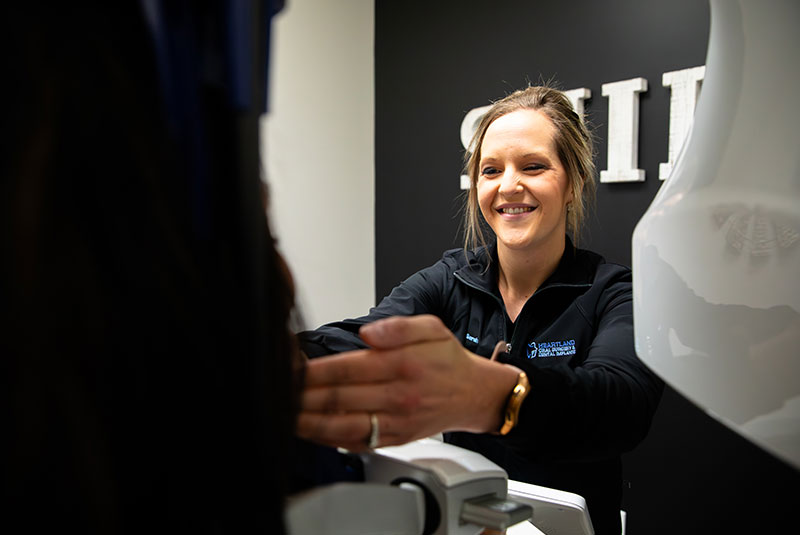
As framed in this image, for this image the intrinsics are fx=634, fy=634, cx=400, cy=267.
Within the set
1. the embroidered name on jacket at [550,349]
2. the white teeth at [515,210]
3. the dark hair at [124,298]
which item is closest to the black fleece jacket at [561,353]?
the embroidered name on jacket at [550,349]

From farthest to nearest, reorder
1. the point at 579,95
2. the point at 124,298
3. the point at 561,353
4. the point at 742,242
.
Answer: the point at 579,95 < the point at 561,353 < the point at 742,242 < the point at 124,298

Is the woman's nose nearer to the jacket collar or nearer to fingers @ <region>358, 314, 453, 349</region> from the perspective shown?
the jacket collar

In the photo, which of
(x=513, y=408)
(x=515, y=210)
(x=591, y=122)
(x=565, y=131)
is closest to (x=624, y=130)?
(x=591, y=122)

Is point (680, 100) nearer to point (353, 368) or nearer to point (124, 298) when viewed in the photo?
point (353, 368)

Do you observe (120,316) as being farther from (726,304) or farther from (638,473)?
(638,473)

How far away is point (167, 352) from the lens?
0.34m

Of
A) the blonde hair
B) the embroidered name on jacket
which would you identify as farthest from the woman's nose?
the embroidered name on jacket

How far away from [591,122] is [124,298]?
2237 millimetres

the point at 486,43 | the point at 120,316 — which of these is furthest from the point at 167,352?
the point at 486,43

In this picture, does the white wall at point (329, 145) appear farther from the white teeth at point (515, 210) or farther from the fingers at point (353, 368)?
the fingers at point (353, 368)

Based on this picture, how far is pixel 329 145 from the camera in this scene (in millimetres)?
2965

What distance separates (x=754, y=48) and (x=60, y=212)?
1.83 ft

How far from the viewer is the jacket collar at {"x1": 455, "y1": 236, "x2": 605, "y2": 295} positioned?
1.54m

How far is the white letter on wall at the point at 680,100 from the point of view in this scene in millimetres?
2061
